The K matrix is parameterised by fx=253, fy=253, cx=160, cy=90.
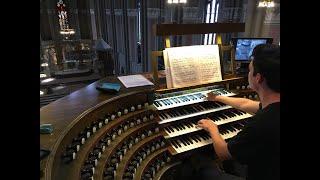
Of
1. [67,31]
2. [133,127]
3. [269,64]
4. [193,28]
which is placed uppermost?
[67,31]

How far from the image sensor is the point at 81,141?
216 centimetres

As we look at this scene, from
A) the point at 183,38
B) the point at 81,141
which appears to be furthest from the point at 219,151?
the point at 183,38

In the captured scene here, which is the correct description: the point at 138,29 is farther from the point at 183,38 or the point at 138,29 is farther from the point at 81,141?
the point at 81,141

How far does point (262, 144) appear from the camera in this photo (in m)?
1.60

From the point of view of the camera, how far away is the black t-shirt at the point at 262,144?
1.50 m

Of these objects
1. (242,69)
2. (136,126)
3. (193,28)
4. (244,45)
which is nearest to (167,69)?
(193,28)

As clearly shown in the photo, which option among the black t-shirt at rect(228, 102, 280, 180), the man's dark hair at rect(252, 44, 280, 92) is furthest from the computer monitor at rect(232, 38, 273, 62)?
the black t-shirt at rect(228, 102, 280, 180)

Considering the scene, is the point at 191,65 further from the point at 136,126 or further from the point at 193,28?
the point at 136,126

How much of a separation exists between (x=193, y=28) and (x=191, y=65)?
0.42 meters

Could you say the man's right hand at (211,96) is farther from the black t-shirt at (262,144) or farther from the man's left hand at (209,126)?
the black t-shirt at (262,144)

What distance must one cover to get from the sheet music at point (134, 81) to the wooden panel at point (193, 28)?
0.67 metres

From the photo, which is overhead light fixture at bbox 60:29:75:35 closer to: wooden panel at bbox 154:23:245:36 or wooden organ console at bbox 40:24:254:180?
wooden organ console at bbox 40:24:254:180

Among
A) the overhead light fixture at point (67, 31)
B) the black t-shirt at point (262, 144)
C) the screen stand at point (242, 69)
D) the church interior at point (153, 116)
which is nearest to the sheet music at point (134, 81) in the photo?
the church interior at point (153, 116)

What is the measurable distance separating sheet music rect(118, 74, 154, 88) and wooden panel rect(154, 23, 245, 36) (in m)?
0.67
